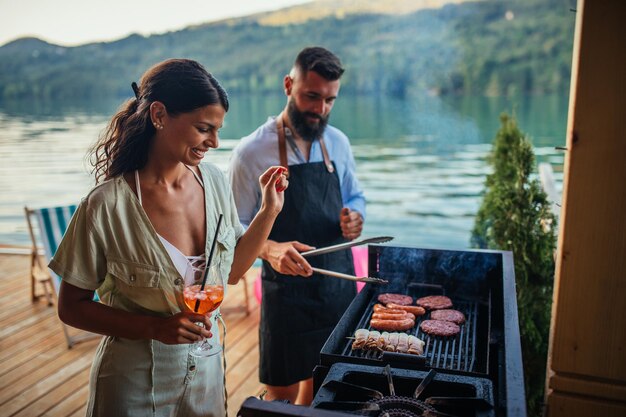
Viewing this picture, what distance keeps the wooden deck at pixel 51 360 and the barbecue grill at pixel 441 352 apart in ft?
5.49

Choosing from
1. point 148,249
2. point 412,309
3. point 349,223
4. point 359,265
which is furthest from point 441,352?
point 359,265

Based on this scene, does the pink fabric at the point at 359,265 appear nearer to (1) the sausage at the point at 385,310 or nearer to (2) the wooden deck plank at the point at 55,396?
(2) the wooden deck plank at the point at 55,396

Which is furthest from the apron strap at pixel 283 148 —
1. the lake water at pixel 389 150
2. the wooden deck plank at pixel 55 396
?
the lake water at pixel 389 150

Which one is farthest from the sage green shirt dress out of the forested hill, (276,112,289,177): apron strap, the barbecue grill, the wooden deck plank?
the forested hill

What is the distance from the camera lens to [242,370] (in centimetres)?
411

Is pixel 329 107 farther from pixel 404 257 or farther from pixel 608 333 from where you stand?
pixel 608 333

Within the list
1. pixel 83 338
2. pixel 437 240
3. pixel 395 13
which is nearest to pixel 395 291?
pixel 83 338

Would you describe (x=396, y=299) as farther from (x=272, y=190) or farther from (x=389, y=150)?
(x=389, y=150)

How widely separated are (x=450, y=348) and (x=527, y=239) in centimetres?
169

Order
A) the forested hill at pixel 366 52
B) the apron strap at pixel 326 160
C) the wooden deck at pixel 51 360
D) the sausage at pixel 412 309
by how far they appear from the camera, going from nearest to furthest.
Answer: the sausage at pixel 412 309 → the apron strap at pixel 326 160 → the wooden deck at pixel 51 360 → the forested hill at pixel 366 52

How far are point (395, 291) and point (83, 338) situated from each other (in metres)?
3.15

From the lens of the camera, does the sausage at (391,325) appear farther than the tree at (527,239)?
No

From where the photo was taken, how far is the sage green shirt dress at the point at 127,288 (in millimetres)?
1626

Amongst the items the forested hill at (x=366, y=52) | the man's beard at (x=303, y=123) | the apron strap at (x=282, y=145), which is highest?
the forested hill at (x=366, y=52)
